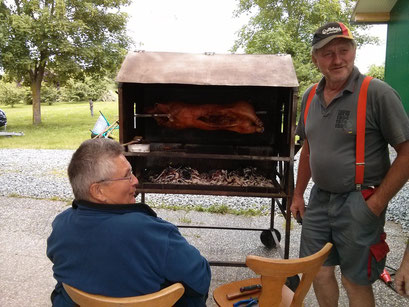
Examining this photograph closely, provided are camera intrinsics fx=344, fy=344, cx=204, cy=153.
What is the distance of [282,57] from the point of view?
3.15 meters

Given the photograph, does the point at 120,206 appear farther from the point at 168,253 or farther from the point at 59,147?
the point at 59,147

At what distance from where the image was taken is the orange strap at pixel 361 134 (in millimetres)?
1994

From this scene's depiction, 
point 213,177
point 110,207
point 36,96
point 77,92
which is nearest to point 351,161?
point 110,207

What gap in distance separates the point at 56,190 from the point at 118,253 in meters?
5.14

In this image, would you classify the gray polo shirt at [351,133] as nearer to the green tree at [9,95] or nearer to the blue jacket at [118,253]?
the blue jacket at [118,253]

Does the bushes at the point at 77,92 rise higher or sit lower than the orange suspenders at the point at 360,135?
higher

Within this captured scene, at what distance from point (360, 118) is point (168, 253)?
135 cm

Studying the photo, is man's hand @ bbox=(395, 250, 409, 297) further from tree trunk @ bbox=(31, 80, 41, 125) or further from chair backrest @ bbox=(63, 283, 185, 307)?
tree trunk @ bbox=(31, 80, 41, 125)

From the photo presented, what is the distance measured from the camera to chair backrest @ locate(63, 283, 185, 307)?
48.2 inches

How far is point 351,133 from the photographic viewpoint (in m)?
2.04

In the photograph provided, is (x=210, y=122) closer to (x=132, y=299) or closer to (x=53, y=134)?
(x=132, y=299)

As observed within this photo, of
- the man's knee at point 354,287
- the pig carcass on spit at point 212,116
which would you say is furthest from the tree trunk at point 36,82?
the man's knee at point 354,287

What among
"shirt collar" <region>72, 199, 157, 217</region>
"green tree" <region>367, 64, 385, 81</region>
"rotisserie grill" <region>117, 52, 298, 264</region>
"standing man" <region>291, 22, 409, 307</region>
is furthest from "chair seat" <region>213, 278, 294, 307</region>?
"green tree" <region>367, 64, 385, 81</region>

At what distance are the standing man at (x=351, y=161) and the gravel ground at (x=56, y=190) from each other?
2.85 meters
